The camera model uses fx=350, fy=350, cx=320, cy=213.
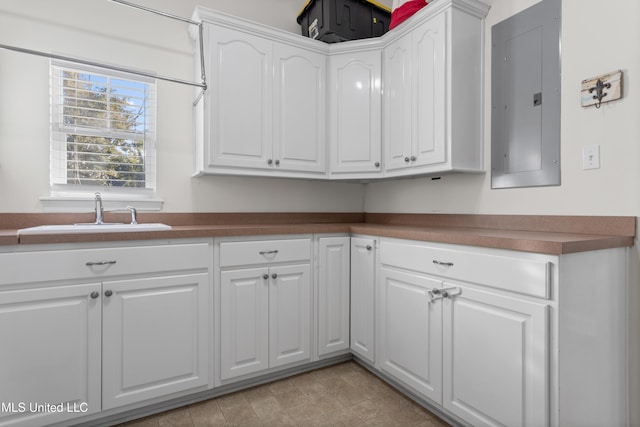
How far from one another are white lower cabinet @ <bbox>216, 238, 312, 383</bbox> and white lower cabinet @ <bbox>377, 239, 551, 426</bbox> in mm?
471

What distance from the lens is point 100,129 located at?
6.97ft

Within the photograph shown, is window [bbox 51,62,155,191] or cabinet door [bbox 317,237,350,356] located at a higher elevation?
window [bbox 51,62,155,191]

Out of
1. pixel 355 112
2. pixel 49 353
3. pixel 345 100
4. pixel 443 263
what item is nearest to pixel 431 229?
pixel 443 263

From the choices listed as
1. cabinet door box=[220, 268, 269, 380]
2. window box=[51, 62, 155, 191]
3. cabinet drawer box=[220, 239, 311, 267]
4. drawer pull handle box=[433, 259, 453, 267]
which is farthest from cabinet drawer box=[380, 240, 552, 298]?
window box=[51, 62, 155, 191]

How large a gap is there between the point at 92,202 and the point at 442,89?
2.11 m

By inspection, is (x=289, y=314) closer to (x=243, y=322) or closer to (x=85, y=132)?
(x=243, y=322)

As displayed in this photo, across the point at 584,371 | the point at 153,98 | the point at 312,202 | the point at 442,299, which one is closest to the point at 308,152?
the point at 312,202

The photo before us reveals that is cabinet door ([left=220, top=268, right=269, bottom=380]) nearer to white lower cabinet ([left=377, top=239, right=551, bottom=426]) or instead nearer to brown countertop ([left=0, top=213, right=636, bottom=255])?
brown countertop ([left=0, top=213, right=636, bottom=255])

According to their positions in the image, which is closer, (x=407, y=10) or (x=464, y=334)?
(x=464, y=334)

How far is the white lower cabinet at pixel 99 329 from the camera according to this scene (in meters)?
1.44

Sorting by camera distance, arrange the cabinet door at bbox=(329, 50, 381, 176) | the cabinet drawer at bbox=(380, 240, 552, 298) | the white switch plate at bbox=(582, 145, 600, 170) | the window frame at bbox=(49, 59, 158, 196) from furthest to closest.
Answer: the cabinet door at bbox=(329, 50, 381, 176)
the window frame at bbox=(49, 59, 158, 196)
the white switch plate at bbox=(582, 145, 600, 170)
the cabinet drawer at bbox=(380, 240, 552, 298)

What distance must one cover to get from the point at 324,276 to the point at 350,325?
383 millimetres

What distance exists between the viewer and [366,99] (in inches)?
95.3

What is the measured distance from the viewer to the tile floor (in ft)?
5.49
